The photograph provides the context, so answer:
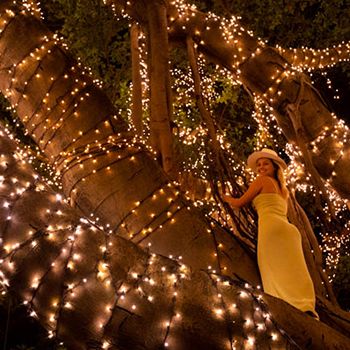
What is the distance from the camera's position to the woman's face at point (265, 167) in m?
3.99

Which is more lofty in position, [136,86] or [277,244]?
[136,86]

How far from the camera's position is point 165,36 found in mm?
3377

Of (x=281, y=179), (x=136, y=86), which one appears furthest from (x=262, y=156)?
(x=136, y=86)

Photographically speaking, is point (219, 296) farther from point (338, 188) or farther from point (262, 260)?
point (338, 188)

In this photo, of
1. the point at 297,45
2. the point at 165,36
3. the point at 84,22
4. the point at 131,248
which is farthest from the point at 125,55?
the point at 131,248

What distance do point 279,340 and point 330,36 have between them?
7.13 metres

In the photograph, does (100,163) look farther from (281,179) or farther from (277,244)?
(281,179)

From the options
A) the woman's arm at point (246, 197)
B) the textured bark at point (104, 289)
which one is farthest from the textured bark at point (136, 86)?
the textured bark at point (104, 289)

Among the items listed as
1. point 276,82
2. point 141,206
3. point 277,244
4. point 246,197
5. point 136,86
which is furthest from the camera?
point 136,86

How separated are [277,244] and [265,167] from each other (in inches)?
31.6

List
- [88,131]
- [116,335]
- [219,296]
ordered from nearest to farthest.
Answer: [116,335] → [219,296] → [88,131]

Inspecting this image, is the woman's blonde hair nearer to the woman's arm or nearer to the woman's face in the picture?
the woman's face

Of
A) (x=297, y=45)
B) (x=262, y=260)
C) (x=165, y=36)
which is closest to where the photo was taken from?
(x=262, y=260)

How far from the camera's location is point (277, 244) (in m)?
3.37
